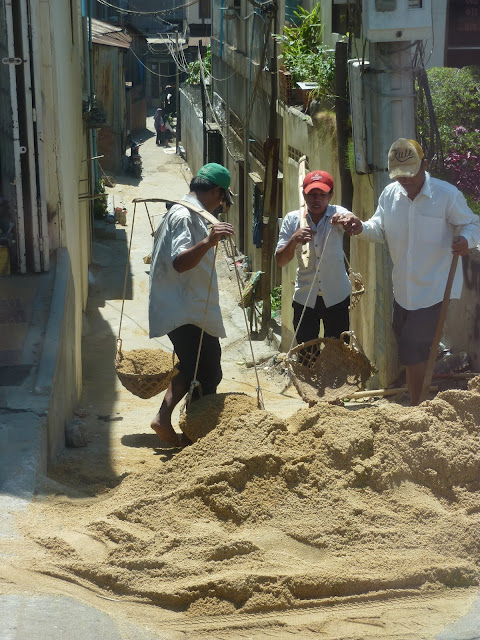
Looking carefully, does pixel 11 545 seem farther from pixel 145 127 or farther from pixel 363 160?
pixel 145 127

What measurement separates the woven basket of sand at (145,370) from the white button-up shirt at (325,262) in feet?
3.54

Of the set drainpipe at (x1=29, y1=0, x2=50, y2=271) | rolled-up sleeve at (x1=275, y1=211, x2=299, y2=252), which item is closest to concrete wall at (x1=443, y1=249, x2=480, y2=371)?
rolled-up sleeve at (x1=275, y1=211, x2=299, y2=252)

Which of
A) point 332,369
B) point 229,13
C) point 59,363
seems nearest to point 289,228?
point 332,369

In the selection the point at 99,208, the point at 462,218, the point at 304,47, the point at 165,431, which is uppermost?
the point at 304,47

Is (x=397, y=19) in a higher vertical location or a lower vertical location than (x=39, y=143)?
higher

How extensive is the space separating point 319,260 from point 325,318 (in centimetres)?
46

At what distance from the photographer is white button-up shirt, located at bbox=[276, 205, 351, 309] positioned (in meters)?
5.97

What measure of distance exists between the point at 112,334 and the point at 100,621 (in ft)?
30.5

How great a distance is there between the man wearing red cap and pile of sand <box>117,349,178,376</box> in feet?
3.65

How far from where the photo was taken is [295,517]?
12.3 feet

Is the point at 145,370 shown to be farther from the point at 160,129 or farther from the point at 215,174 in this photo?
the point at 160,129

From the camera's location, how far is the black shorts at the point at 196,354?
5.43 m

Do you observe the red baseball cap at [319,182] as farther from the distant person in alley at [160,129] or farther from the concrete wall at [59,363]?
the distant person in alley at [160,129]

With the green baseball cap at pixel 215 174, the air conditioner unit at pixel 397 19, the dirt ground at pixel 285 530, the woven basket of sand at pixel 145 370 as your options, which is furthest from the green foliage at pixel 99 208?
the dirt ground at pixel 285 530
